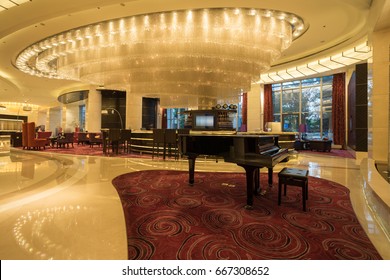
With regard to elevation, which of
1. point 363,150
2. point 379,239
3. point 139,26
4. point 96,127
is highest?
point 139,26

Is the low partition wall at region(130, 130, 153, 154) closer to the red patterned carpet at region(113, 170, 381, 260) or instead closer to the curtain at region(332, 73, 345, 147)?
the red patterned carpet at region(113, 170, 381, 260)

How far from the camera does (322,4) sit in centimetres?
506

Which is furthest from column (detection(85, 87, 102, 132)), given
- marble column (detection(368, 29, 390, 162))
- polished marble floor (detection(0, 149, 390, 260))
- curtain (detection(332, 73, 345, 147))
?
curtain (detection(332, 73, 345, 147))

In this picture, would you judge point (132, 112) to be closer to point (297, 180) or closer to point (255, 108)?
point (255, 108)

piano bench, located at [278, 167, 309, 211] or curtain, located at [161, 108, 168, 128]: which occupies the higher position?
curtain, located at [161, 108, 168, 128]

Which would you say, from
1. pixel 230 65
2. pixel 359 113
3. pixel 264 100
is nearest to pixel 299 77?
pixel 264 100

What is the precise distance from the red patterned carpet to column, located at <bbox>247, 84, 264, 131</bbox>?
1018 cm

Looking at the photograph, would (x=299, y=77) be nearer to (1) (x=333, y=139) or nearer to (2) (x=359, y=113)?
(1) (x=333, y=139)

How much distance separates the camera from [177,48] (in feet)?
20.1

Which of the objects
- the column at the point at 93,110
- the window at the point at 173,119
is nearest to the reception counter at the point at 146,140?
the column at the point at 93,110

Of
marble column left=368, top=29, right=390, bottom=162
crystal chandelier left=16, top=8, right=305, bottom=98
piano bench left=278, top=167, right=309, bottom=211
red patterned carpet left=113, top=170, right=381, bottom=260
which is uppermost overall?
crystal chandelier left=16, top=8, right=305, bottom=98

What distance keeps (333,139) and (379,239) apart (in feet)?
37.6

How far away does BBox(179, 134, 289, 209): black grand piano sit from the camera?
2.56 meters

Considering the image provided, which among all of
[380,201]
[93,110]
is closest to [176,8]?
[380,201]
